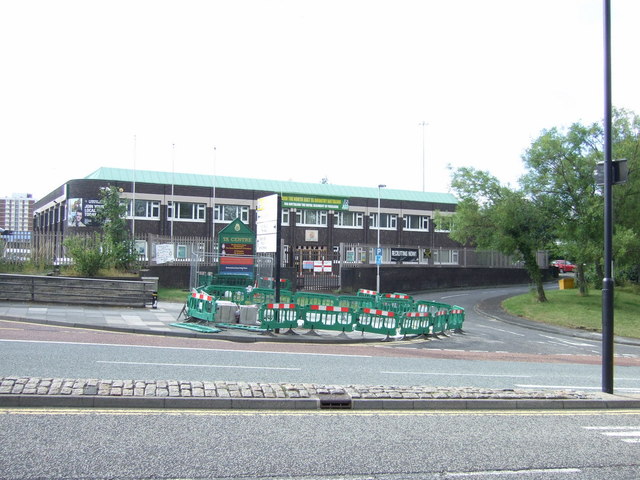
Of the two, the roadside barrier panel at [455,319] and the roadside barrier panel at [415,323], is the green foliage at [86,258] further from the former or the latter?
the roadside barrier panel at [455,319]

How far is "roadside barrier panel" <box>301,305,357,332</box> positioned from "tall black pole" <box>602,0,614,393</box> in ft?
33.0

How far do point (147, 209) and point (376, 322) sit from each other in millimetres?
35973

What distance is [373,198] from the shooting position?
5972 cm

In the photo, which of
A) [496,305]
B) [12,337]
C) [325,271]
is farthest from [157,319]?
[496,305]

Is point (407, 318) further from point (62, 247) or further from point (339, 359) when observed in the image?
point (62, 247)

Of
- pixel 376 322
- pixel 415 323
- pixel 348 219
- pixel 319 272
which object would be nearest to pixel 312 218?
pixel 348 219

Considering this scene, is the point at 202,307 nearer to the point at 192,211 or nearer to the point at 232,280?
the point at 232,280

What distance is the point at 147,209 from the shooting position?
51312 millimetres

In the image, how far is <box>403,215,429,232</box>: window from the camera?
61.4 metres

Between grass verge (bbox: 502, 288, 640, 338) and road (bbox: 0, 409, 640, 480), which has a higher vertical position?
road (bbox: 0, 409, 640, 480)

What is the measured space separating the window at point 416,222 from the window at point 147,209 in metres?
24.7

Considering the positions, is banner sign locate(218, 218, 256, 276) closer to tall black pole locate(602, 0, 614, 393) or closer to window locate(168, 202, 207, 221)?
tall black pole locate(602, 0, 614, 393)

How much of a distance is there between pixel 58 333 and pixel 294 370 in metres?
7.11

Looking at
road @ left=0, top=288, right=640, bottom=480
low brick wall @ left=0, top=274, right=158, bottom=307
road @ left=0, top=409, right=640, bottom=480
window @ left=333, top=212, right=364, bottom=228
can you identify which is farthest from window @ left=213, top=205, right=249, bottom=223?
road @ left=0, top=409, right=640, bottom=480
